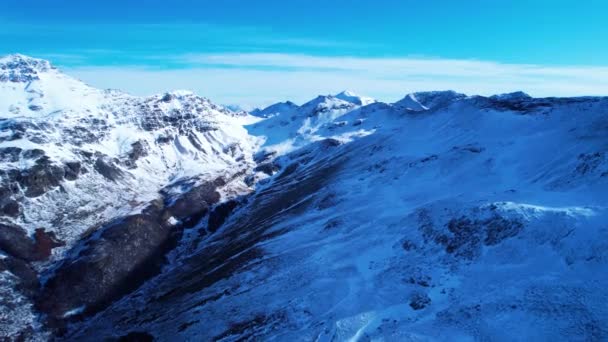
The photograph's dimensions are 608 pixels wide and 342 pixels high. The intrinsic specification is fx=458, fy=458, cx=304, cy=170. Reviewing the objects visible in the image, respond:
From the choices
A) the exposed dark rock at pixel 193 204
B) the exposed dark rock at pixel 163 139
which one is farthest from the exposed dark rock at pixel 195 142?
the exposed dark rock at pixel 193 204

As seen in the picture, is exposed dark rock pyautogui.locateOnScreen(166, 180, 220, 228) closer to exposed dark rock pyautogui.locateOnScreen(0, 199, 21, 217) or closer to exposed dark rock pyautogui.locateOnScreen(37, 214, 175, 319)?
exposed dark rock pyautogui.locateOnScreen(37, 214, 175, 319)

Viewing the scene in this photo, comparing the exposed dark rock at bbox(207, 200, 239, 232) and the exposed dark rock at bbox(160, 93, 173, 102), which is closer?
the exposed dark rock at bbox(207, 200, 239, 232)

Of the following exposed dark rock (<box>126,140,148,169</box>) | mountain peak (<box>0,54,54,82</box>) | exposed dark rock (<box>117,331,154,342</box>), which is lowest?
exposed dark rock (<box>117,331,154,342</box>)

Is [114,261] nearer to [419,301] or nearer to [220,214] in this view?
[220,214]

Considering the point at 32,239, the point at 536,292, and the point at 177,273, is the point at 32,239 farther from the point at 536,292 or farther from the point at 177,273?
the point at 536,292

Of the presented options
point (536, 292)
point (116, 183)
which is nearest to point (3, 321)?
point (116, 183)

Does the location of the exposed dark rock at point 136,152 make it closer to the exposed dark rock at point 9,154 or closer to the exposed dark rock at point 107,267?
the exposed dark rock at point 9,154

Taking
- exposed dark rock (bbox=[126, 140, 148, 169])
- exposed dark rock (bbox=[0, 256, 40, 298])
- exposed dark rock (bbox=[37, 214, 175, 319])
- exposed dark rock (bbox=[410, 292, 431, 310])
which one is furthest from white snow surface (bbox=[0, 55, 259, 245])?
exposed dark rock (bbox=[410, 292, 431, 310])
